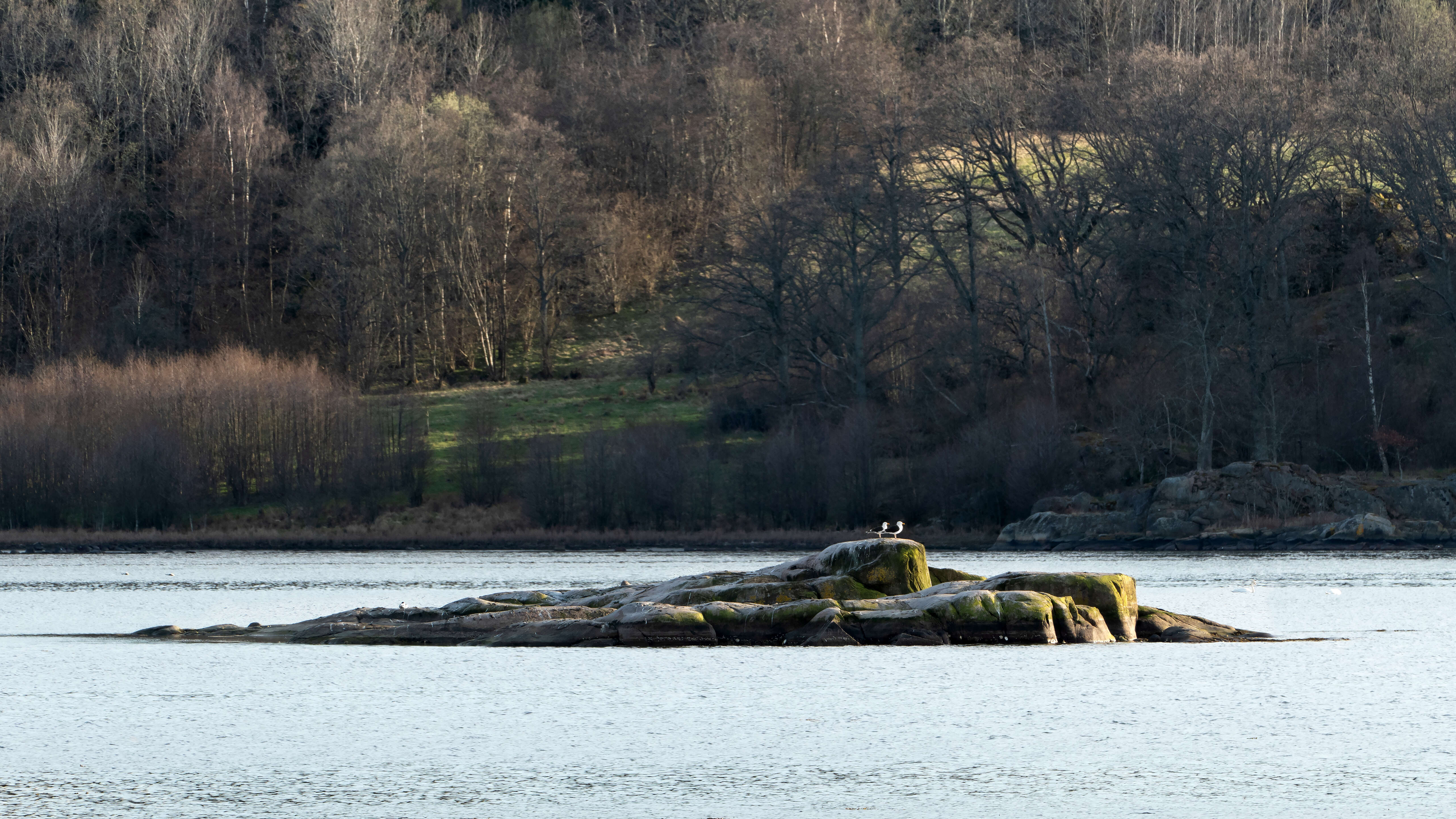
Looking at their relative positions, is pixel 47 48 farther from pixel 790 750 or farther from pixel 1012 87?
pixel 790 750

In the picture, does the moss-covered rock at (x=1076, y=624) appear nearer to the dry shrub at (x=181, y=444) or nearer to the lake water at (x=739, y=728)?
the lake water at (x=739, y=728)

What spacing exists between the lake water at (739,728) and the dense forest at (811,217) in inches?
1371

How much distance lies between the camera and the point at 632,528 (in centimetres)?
7025

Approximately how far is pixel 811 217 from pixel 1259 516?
1045 inches

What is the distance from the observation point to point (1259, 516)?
61094 mm

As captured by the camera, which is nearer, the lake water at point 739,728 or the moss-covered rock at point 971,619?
the lake water at point 739,728

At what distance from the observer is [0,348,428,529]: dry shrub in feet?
235

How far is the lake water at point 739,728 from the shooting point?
15.8 m

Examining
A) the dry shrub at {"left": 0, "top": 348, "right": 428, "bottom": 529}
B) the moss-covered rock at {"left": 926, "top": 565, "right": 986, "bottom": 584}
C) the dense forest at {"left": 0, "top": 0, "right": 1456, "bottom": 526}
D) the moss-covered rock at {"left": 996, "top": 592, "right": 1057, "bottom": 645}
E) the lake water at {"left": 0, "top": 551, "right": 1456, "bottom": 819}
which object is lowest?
the lake water at {"left": 0, "top": 551, "right": 1456, "bottom": 819}

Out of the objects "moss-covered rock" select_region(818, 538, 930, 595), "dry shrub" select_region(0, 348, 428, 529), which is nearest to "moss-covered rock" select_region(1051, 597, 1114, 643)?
"moss-covered rock" select_region(818, 538, 930, 595)

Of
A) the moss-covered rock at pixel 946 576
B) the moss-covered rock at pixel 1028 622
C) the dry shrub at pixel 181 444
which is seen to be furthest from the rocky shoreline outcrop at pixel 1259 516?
the moss-covered rock at pixel 1028 622

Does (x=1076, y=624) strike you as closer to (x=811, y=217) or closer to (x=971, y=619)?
(x=971, y=619)

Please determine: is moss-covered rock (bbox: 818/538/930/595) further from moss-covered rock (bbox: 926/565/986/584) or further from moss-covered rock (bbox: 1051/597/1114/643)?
moss-covered rock (bbox: 1051/597/1114/643)

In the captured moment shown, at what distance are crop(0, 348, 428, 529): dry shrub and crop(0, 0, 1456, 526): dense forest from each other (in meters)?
0.80
